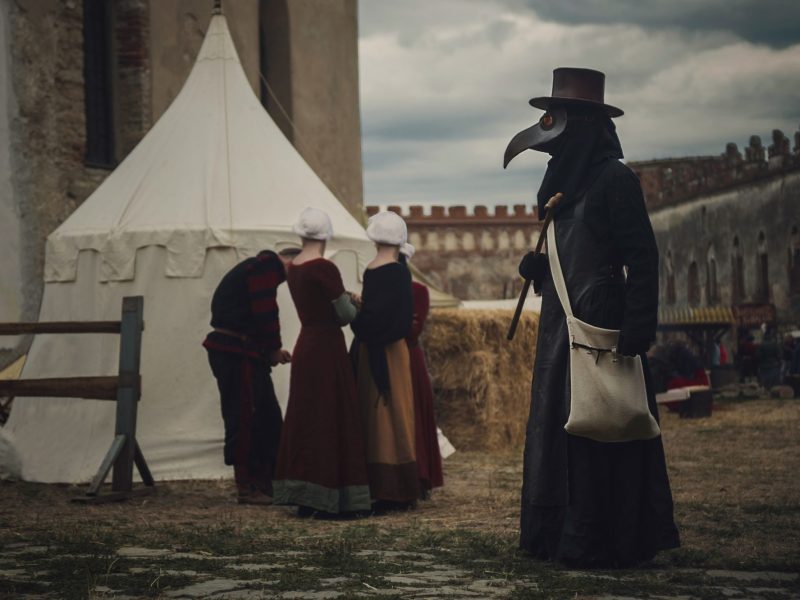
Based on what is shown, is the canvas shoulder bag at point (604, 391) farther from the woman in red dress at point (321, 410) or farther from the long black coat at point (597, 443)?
the woman in red dress at point (321, 410)

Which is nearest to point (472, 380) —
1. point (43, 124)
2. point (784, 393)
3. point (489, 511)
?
point (489, 511)

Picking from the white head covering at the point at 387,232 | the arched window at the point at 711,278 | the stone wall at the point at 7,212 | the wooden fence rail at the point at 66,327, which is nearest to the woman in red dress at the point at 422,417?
the white head covering at the point at 387,232

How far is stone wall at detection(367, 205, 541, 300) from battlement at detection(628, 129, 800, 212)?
493 cm

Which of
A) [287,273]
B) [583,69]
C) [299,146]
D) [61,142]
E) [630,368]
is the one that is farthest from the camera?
[299,146]

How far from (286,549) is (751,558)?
1.84 meters

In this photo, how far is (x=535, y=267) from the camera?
4980mm

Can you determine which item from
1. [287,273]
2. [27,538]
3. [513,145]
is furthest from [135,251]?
[513,145]

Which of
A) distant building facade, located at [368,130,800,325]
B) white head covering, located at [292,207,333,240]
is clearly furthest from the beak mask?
distant building facade, located at [368,130,800,325]

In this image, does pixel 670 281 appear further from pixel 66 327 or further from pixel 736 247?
pixel 66 327

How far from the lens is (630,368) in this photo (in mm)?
4582

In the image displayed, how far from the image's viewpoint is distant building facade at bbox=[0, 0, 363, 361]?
11.7 metres

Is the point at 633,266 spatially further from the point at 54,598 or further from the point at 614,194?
the point at 54,598

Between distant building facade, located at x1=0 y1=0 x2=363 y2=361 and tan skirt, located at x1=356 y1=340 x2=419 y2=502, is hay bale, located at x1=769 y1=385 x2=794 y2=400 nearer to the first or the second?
distant building facade, located at x1=0 y1=0 x2=363 y2=361

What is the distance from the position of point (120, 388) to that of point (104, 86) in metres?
6.35
